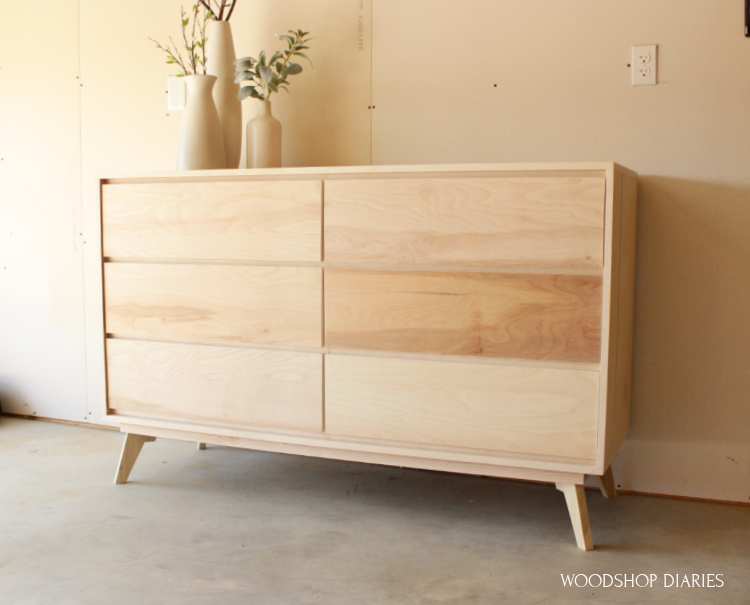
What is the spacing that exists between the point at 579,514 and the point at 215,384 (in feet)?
3.21

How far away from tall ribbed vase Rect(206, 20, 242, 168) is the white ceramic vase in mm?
84

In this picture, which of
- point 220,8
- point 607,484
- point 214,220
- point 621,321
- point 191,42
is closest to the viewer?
point 621,321

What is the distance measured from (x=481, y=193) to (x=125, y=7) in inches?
64.8

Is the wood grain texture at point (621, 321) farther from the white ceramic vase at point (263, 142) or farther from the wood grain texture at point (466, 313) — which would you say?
the white ceramic vase at point (263, 142)

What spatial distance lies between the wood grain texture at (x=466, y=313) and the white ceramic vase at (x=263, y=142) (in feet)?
1.72

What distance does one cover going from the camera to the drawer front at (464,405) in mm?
1604

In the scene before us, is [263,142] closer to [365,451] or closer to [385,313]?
[385,313]

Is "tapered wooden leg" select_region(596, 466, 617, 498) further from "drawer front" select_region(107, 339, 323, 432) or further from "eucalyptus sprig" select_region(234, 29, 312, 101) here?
"eucalyptus sprig" select_region(234, 29, 312, 101)

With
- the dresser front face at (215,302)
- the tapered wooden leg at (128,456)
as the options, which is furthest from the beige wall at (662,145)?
the tapered wooden leg at (128,456)

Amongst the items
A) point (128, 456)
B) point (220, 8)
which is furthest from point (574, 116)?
point (128, 456)

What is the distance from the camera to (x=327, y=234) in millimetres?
1755

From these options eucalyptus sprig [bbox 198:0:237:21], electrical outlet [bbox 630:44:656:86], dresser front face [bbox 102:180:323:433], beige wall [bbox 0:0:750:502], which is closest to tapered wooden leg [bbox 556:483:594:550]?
beige wall [bbox 0:0:750:502]

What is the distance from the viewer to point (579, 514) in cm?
165

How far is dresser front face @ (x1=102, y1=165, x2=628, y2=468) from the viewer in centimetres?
159
